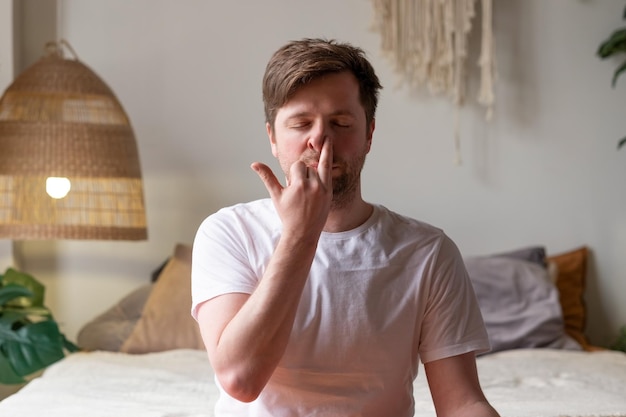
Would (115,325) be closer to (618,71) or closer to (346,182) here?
(346,182)

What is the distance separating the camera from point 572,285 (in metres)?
3.42

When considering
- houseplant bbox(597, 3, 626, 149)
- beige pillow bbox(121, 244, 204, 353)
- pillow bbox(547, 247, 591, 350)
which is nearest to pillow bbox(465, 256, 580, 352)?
pillow bbox(547, 247, 591, 350)

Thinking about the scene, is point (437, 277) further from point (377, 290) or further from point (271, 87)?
point (271, 87)

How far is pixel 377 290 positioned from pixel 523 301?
6.15ft

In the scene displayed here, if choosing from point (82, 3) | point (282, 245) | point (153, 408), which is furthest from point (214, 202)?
point (282, 245)

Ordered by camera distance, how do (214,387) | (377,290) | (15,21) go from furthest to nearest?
(15,21)
(214,387)
(377,290)

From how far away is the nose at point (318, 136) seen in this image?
1.35 metres

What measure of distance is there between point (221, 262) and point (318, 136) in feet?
0.76

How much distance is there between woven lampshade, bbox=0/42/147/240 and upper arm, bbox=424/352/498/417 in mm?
1838

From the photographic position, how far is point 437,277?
143 centimetres

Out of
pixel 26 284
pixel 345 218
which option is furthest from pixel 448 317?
pixel 26 284

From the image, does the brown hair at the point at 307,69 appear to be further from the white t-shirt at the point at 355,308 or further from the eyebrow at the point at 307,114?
the white t-shirt at the point at 355,308

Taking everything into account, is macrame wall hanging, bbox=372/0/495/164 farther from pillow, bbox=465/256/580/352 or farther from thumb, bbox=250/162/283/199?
thumb, bbox=250/162/283/199

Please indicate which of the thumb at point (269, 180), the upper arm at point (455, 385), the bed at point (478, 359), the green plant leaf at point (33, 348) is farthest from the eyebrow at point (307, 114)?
the green plant leaf at point (33, 348)
